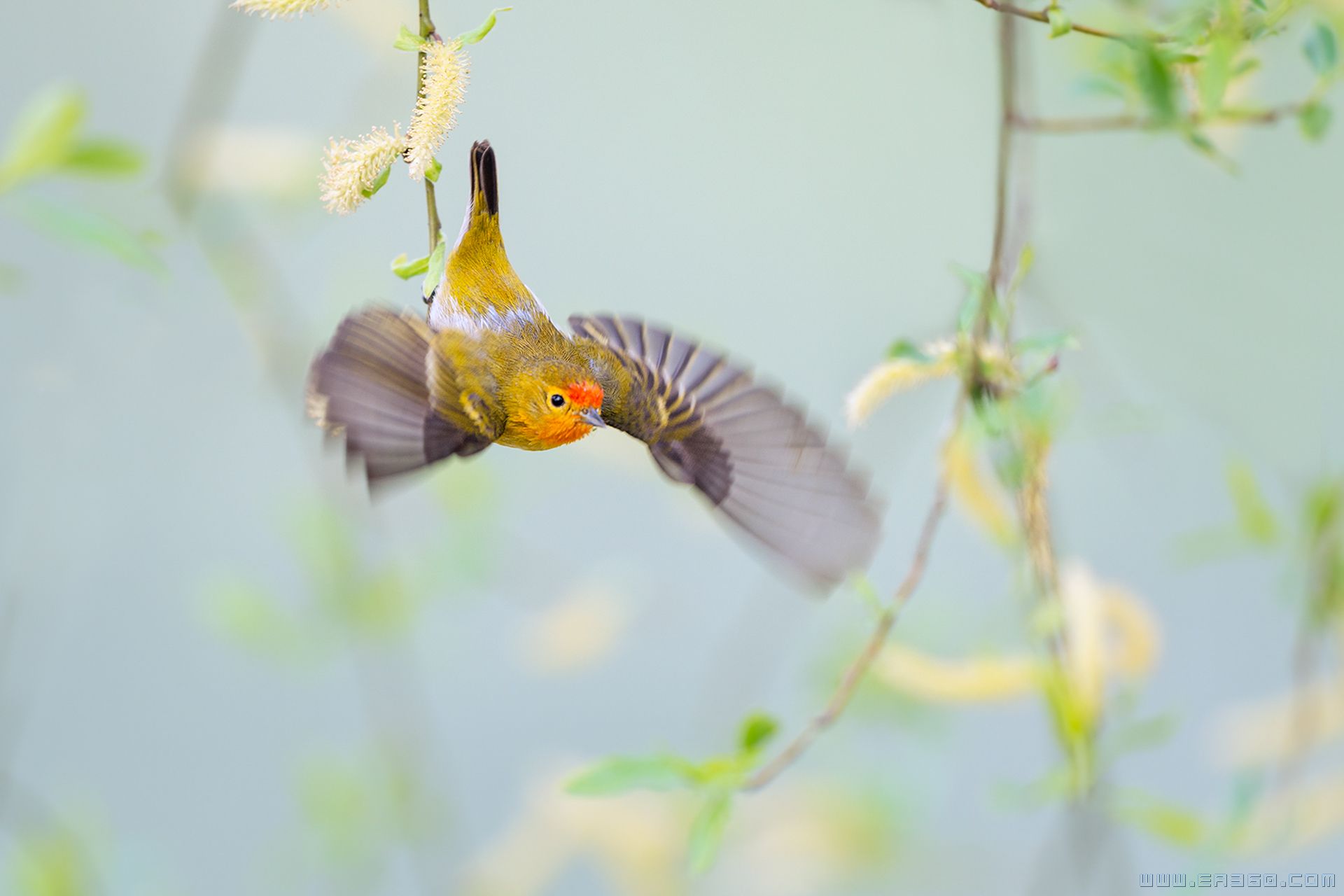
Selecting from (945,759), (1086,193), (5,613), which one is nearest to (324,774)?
(5,613)

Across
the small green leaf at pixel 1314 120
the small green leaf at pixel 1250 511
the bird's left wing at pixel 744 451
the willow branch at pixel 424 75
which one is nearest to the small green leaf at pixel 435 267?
the willow branch at pixel 424 75

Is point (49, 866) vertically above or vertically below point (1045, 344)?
below

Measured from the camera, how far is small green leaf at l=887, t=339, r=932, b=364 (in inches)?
23.5

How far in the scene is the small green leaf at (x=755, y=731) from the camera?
624mm

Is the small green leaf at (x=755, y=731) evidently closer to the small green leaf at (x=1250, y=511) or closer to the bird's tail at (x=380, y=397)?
the bird's tail at (x=380, y=397)

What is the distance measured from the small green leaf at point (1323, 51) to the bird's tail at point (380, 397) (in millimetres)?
487

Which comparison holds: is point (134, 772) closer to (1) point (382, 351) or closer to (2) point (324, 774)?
(2) point (324, 774)

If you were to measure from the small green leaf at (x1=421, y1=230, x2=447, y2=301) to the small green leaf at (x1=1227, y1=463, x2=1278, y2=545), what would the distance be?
1.95ft

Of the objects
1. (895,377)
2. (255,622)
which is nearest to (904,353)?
(895,377)

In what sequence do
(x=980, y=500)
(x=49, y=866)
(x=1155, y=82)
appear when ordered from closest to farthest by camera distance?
1. (x=1155, y=82)
2. (x=980, y=500)
3. (x=49, y=866)

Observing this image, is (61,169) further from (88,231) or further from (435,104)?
(435,104)

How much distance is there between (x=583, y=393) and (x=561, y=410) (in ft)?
0.04

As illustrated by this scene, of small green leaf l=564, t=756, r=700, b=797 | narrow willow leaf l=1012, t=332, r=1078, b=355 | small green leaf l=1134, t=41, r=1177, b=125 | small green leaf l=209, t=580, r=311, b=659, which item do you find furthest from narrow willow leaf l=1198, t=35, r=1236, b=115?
small green leaf l=209, t=580, r=311, b=659

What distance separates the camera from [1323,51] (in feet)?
2.04
